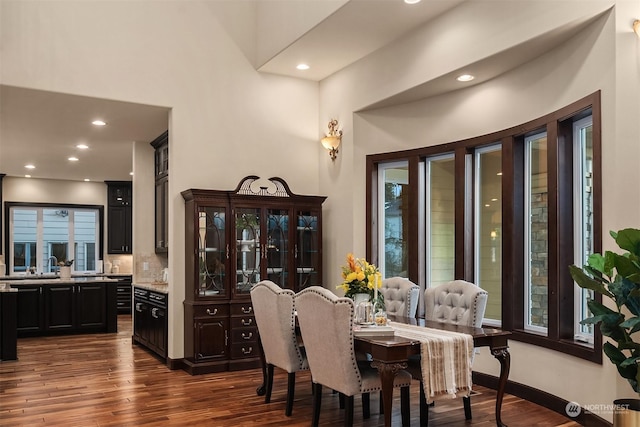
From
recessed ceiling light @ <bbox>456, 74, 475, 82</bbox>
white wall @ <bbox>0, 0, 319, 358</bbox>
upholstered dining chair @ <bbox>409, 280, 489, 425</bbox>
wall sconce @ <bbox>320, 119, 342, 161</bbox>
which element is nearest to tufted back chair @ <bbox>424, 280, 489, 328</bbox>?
upholstered dining chair @ <bbox>409, 280, 489, 425</bbox>

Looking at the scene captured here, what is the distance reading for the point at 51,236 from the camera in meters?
11.8

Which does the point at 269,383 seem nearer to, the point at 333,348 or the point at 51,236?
the point at 333,348

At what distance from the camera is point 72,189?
12.0 meters

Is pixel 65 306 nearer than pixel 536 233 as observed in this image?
No

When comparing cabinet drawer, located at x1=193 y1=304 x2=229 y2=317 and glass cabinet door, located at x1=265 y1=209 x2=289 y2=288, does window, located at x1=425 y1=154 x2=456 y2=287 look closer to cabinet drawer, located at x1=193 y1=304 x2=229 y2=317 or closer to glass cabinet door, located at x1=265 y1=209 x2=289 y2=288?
glass cabinet door, located at x1=265 y1=209 x2=289 y2=288

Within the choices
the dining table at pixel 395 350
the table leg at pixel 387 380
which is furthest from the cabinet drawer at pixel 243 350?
the table leg at pixel 387 380

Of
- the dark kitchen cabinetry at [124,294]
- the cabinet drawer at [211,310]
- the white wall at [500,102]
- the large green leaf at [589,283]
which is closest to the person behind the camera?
the large green leaf at [589,283]

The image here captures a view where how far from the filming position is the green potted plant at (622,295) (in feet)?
10.3

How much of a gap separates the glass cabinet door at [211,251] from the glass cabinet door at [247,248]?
16 centimetres

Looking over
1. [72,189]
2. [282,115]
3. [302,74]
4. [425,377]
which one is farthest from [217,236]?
[72,189]

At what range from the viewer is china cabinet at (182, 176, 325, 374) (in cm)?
604

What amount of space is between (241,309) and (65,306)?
3.97 metres

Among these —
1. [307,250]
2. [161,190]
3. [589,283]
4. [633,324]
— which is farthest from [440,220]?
[161,190]

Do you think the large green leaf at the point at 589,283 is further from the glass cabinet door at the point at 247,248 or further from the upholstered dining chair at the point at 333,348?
the glass cabinet door at the point at 247,248
